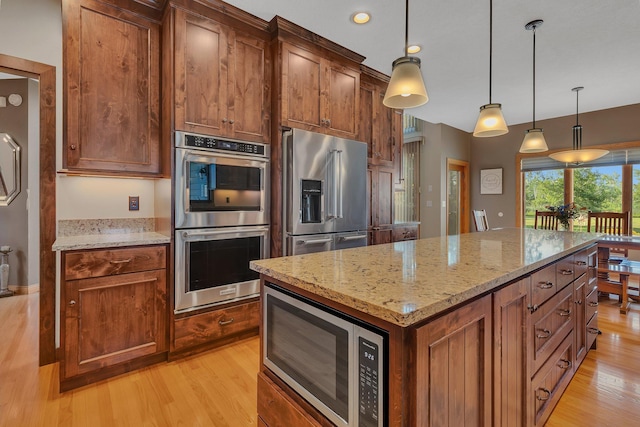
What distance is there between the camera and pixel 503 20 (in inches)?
102

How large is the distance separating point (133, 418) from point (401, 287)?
168cm

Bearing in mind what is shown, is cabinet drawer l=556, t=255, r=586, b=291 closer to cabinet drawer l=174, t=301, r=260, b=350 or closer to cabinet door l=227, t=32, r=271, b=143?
cabinet drawer l=174, t=301, r=260, b=350

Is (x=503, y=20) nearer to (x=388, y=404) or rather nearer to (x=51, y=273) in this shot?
(x=388, y=404)

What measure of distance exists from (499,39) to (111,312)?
12.6ft

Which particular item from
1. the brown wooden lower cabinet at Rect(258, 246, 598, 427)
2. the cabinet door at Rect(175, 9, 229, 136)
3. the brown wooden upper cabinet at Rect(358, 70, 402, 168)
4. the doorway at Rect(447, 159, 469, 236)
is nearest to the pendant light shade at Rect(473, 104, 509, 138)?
the brown wooden lower cabinet at Rect(258, 246, 598, 427)

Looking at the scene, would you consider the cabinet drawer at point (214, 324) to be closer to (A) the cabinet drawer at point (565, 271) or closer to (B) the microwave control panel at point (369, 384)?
(B) the microwave control panel at point (369, 384)

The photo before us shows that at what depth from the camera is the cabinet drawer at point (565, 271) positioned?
161cm

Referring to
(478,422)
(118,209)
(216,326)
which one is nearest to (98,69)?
(118,209)

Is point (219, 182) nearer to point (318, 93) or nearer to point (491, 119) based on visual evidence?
point (318, 93)

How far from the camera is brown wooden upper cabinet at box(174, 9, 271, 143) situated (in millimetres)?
2227

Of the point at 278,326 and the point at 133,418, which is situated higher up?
Answer: the point at 278,326

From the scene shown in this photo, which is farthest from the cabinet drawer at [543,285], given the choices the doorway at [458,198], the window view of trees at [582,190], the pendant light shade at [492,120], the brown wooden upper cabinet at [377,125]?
the doorway at [458,198]

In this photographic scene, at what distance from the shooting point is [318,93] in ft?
9.50

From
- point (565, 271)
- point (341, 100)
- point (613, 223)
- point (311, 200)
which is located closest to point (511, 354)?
point (565, 271)
